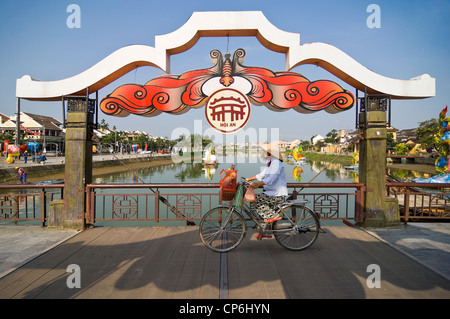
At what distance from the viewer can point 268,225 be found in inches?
173

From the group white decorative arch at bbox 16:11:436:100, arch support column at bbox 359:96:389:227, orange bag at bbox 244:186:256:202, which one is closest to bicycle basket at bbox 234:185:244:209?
orange bag at bbox 244:186:256:202

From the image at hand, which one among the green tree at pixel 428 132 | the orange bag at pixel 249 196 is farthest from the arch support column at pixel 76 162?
the green tree at pixel 428 132

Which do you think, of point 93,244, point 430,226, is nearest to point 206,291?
point 93,244

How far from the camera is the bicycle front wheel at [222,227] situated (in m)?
4.23

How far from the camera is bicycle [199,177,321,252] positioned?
429cm

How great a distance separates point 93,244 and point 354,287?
3.81 m

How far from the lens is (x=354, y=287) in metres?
3.24

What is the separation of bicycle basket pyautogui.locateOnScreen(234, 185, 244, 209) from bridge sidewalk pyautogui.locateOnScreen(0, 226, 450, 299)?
727mm

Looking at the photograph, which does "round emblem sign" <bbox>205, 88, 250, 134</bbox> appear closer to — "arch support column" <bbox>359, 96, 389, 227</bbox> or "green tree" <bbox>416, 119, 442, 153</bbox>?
"arch support column" <bbox>359, 96, 389, 227</bbox>

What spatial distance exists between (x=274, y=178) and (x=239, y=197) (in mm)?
580

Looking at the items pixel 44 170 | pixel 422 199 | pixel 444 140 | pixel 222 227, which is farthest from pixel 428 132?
pixel 44 170

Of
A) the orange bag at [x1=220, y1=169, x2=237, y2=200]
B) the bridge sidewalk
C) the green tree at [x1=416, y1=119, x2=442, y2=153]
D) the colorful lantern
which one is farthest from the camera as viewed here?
the green tree at [x1=416, y1=119, x2=442, y2=153]
